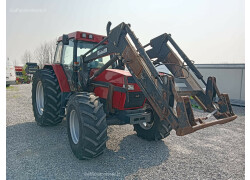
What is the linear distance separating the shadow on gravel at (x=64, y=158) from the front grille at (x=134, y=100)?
0.98 metres

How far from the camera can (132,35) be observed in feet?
10.6

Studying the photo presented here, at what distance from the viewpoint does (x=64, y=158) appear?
3520mm

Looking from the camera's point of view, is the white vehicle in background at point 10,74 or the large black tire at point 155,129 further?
the white vehicle in background at point 10,74

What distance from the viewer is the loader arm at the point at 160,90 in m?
2.71

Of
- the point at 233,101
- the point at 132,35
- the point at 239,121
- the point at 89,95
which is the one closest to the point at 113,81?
the point at 89,95

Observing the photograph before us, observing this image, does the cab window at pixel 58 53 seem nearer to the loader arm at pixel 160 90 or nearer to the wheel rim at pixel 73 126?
the loader arm at pixel 160 90

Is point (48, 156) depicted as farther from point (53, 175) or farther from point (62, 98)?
point (62, 98)

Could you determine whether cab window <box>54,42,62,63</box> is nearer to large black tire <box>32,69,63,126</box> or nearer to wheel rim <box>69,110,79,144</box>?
large black tire <box>32,69,63,126</box>

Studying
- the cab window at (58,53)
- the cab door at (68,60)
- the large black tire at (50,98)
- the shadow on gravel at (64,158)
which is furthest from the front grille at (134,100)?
the cab window at (58,53)

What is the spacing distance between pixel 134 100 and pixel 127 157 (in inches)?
45.5

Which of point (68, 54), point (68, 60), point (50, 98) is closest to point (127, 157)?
point (50, 98)

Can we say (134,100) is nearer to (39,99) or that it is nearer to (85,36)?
(85,36)

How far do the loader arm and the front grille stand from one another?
0.67 m

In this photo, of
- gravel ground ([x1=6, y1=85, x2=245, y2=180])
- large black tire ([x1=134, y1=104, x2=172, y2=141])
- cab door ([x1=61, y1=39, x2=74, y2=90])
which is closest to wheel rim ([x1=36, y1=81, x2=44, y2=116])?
gravel ground ([x1=6, y1=85, x2=245, y2=180])
